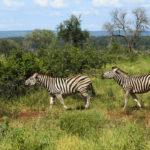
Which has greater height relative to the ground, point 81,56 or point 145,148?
point 81,56

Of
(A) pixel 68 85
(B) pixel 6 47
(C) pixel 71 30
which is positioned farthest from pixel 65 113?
(C) pixel 71 30

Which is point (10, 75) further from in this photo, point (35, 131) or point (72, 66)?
point (35, 131)

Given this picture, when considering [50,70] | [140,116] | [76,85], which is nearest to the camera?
[140,116]

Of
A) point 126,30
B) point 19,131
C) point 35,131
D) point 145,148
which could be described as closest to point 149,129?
point 145,148

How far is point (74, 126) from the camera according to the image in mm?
6098

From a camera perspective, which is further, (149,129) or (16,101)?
(16,101)

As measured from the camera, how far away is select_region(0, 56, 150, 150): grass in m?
4.95

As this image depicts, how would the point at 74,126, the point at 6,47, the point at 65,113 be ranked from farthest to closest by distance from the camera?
the point at 6,47
the point at 65,113
the point at 74,126

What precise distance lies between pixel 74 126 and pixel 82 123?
0.69ft

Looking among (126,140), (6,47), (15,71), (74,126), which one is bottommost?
(74,126)

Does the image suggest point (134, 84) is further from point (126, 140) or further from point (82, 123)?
point (126, 140)

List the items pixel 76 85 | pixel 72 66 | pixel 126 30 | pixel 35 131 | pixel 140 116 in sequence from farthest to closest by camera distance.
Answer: pixel 126 30, pixel 72 66, pixel 76 85, pixel 140 116, pixel 35 131

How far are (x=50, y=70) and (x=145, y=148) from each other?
7767 mm

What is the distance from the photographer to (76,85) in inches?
340
